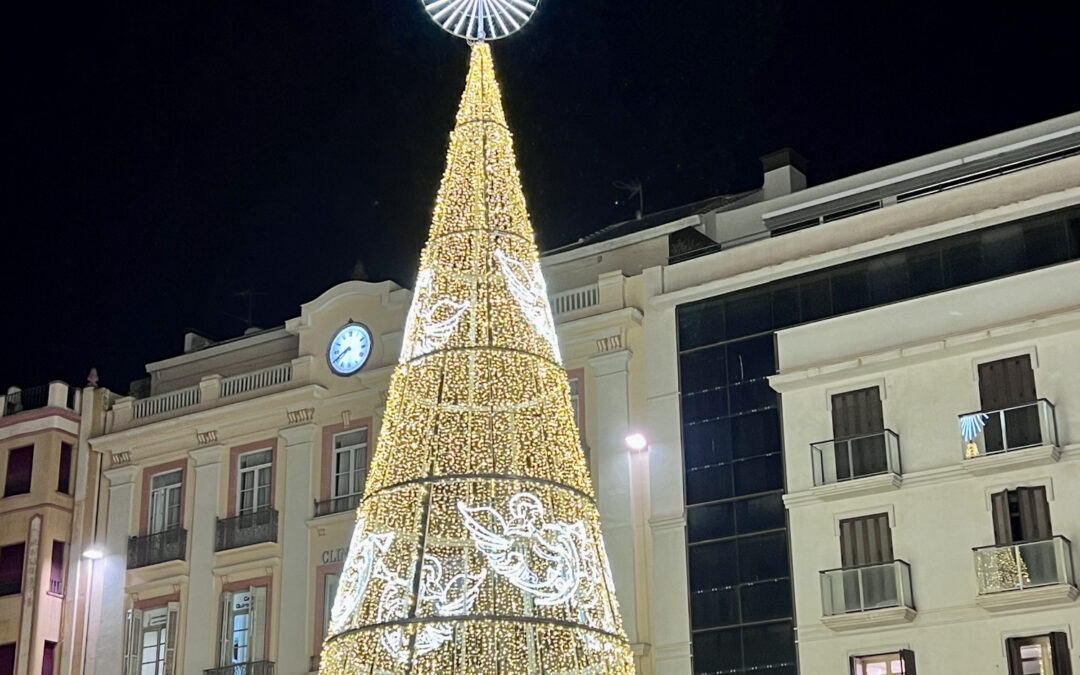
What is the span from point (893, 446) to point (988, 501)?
85.8 inches

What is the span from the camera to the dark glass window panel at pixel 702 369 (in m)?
35.7

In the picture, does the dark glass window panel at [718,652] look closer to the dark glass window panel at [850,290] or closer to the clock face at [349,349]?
the dark glass window panel at [850,290]

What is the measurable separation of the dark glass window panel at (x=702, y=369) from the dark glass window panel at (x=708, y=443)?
0.88 m

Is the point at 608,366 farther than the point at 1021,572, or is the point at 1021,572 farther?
the point at 608,366

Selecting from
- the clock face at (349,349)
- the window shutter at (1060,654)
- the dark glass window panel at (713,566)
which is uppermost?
the clock face at (349,349)

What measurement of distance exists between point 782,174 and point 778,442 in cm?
800

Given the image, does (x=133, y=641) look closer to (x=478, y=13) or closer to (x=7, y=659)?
(x=7, y=659)

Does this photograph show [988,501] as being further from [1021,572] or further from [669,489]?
[669,489]

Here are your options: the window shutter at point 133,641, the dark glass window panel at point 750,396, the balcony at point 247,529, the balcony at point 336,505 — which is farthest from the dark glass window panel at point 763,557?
the window shutter at point 133,641

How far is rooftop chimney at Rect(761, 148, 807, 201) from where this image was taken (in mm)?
39625

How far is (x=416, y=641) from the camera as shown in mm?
22719

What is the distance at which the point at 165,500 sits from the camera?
42438mm

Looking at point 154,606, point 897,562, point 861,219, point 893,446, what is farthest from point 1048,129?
point 154,606

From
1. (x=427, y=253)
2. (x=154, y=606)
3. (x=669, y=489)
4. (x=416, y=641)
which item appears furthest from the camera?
(x=154, y=606)
